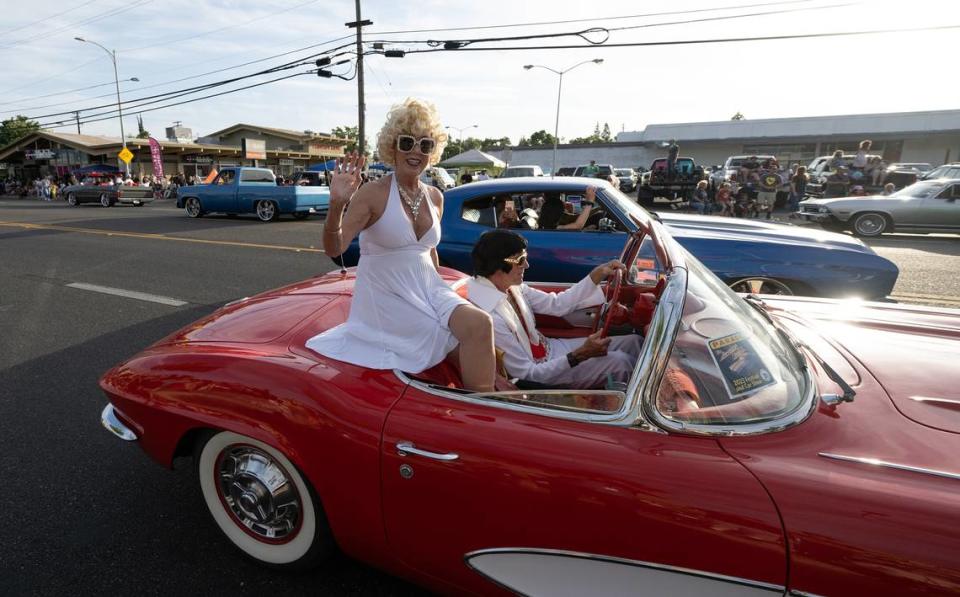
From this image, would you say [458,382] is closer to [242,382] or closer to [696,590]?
[242,382]

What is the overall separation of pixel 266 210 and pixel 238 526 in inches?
550

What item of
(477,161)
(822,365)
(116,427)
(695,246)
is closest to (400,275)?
(116,427)

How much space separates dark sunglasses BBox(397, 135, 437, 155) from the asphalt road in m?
Answer: 1.70

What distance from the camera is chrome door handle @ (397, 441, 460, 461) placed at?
4.75 ft

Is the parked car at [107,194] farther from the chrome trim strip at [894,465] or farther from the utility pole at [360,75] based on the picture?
the chrome trim strip at [894,465]

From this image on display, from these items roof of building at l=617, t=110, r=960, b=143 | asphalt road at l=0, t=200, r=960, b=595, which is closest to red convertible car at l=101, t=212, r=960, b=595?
asphalt road at l=0, t=200, r=960, b=595

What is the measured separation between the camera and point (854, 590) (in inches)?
43.3

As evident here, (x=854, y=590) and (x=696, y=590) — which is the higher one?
(x=854, y=590)

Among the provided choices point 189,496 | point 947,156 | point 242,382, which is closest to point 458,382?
point 242,382

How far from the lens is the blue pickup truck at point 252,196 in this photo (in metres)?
14.2

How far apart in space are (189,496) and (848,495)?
2.62 m

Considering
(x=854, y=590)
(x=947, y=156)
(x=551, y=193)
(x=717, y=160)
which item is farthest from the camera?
(x=717, y=160)

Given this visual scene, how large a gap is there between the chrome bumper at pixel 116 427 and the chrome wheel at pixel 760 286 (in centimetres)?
394

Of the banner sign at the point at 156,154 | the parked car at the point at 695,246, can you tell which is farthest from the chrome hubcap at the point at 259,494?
the banner sign at the point at 156,154
